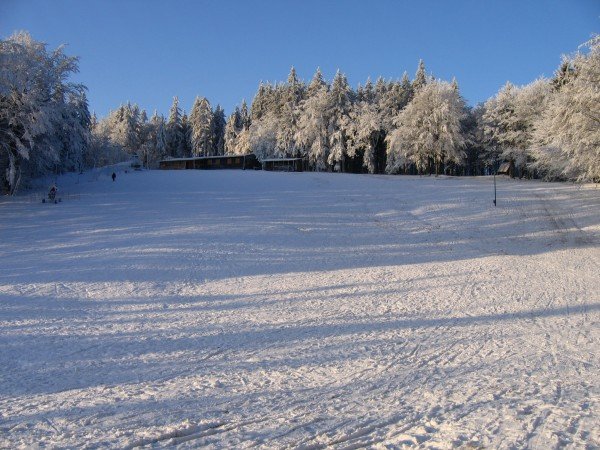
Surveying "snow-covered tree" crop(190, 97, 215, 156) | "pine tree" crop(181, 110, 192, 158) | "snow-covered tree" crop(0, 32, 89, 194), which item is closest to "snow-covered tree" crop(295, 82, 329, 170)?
"snow-covered tree" crop(190, 97, 215, 156)

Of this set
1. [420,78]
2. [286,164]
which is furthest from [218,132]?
[420,78]

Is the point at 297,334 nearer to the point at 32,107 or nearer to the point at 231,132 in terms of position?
the point at 32,107

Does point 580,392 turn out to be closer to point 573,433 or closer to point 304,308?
point 573,433

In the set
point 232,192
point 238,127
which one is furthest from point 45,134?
point 238,127

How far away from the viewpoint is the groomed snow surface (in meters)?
5.44

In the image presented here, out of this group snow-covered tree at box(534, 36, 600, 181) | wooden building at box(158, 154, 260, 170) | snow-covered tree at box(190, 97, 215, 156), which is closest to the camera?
snow-covered tree at box(534, 36, 600, 181)

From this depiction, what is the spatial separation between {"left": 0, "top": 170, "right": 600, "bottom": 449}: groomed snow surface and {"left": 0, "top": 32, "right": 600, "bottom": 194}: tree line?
6.83 meters

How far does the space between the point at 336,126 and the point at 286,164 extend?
12865mm

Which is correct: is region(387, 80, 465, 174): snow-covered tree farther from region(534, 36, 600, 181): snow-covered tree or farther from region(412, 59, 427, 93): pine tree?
region(534, 36, 600, 181): snow-covered tree

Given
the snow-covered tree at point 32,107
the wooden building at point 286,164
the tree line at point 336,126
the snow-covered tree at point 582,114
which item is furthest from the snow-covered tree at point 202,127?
the snow-covered tree at point 582,114

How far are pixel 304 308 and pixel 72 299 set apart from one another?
6.16 metres

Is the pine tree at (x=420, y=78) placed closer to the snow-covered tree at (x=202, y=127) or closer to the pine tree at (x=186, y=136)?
the snow-covered tree at (x=202, y=127)

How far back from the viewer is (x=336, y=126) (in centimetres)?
6381

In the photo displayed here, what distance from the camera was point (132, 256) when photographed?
54.3ft
